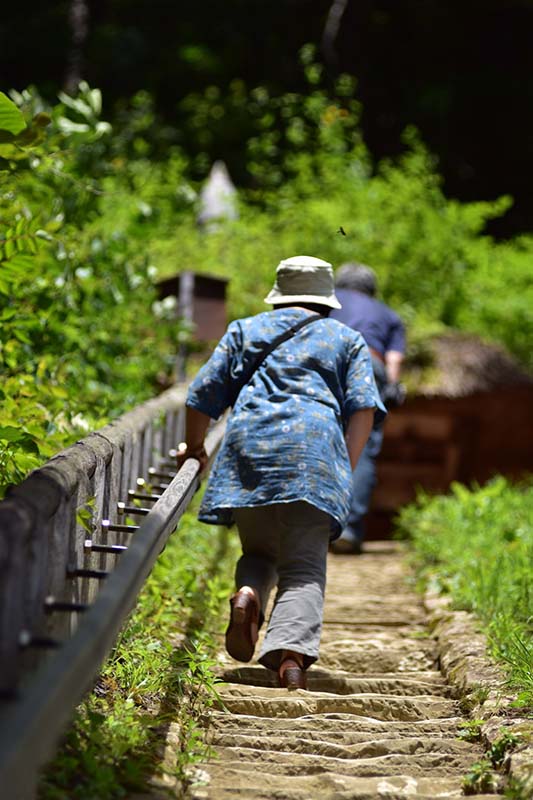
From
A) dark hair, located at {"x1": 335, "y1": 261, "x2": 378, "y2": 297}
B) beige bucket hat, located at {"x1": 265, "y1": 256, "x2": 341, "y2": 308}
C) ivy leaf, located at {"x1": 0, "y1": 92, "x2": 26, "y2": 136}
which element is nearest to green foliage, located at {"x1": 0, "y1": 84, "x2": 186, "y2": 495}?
ivy leaf, located at {"x1": 0, "y1": 92, "x2": 26, "y2": 136}

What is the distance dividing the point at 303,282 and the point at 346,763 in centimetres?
182

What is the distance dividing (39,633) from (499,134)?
16898 millimetres

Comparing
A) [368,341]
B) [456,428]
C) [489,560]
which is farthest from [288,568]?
[456,428]

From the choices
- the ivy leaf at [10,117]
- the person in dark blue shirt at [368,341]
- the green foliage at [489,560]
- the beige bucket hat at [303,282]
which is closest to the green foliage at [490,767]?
the green foliage at [489,560]

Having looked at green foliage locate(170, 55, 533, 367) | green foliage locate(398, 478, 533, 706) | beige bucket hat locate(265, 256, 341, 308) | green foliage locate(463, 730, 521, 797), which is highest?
green foliage locate(170, 55, 533, 367)

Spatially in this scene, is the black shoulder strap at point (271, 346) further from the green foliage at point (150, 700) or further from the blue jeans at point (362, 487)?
the blue jeans at point (362, 487)

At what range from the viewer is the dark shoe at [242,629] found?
3871 mm

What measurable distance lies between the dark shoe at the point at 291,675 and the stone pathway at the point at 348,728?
0.16 ft

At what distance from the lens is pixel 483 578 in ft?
17.0

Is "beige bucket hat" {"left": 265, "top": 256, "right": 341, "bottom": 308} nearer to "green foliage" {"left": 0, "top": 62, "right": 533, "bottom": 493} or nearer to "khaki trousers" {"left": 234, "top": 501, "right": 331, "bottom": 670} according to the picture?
"khaki trousers" {"left": 234, "top": 501, "right": 331, "bottom": 670}

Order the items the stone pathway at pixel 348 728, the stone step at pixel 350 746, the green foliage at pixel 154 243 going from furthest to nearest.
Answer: the green foliage at pixel 154 243 < the stone step at pixel 350 746 < the stone pathway at pixel 348 728

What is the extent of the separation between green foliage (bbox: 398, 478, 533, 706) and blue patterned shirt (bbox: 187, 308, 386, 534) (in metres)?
0.80

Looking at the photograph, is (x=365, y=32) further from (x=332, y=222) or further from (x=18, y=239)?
(x=18, y=239)

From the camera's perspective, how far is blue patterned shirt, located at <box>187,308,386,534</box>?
393 cm
